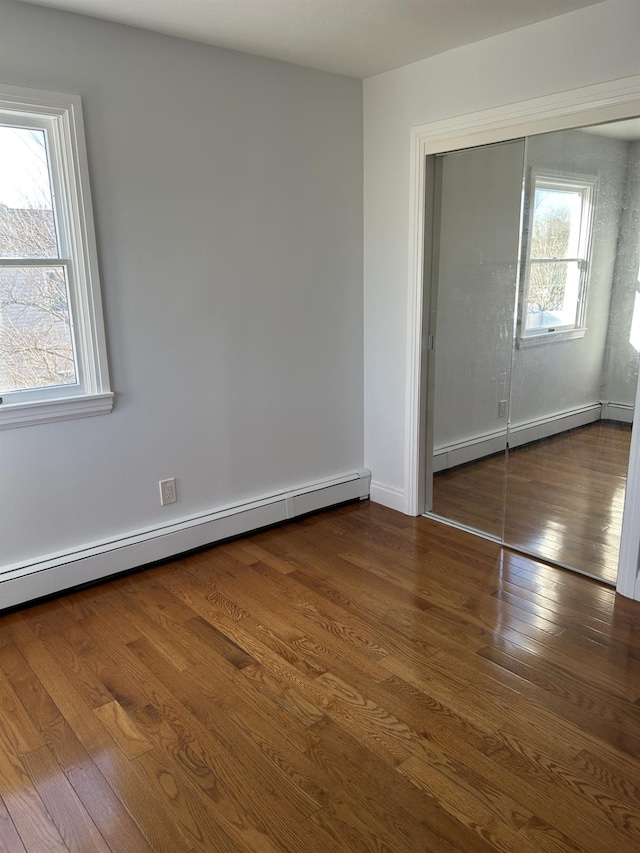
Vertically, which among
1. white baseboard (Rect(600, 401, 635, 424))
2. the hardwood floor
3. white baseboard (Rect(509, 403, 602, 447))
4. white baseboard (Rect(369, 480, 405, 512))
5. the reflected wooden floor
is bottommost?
the hardwood floor

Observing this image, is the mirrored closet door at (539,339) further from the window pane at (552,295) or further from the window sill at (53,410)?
the window sill at (53,410)

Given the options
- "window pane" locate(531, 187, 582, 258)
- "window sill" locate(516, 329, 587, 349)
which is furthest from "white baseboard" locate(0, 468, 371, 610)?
"window pane" locate(531, 187, 582, 258)

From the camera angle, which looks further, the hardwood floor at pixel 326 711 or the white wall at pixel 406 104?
the white wall at pixel 406 104

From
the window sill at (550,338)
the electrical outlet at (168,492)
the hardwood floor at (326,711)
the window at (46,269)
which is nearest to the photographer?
the hardwood floor at (326,711)

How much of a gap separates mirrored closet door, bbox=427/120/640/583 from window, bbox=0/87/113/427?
1.78 metres

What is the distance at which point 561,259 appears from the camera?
2.88 metres

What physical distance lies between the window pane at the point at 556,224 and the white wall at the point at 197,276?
42.7 inches

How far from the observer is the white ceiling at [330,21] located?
2420 millimetres

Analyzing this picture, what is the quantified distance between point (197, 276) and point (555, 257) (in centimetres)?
169

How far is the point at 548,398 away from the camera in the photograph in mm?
3031

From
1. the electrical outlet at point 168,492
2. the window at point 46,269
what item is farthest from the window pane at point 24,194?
the electrical outlet at point 168,492

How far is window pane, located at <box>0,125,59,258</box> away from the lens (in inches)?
99.0

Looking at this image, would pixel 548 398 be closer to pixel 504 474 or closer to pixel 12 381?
pixel 504 474

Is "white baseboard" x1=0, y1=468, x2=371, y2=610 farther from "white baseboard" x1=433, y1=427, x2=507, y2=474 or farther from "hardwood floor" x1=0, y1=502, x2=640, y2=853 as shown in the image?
"white baseboard" x1=433, y1=427, x2=507, y2=474
